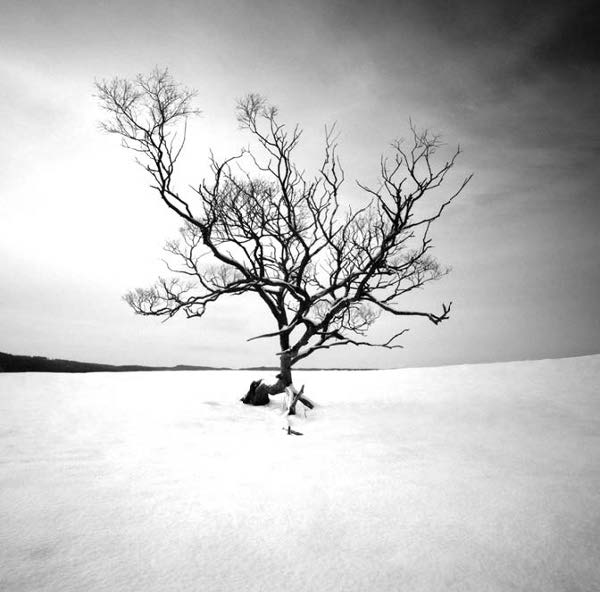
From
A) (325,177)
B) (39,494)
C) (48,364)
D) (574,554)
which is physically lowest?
(574,554)

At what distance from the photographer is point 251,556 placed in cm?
166

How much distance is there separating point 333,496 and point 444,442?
2.44m

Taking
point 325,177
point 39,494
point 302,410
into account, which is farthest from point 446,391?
point 39,494

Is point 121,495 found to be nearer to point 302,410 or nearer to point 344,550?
point 344,550

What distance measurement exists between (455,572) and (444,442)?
2.85 metres

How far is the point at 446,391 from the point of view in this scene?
29.1 feet

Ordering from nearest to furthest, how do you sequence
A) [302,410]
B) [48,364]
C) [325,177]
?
[302,410], [325,177], [48,364]

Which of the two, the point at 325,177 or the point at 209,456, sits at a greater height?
the point at 325,177

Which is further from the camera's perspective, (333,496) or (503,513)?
(333,496)

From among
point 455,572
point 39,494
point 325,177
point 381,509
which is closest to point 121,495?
point 39,494

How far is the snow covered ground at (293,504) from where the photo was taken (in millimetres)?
1538

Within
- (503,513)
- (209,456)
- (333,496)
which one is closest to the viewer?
(503,513)

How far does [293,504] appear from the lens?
2.26 m

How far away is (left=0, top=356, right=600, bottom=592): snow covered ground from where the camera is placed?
1.54 metres
